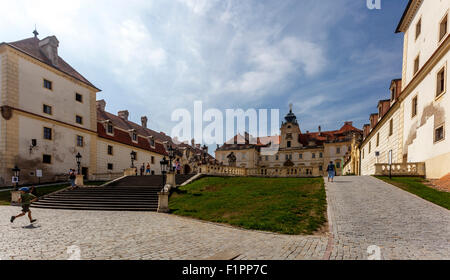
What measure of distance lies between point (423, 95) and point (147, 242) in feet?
69.2

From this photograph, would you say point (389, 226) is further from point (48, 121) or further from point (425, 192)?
point (48, 121)

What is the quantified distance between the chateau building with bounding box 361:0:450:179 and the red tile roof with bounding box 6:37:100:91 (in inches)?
1448

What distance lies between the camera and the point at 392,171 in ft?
61.2

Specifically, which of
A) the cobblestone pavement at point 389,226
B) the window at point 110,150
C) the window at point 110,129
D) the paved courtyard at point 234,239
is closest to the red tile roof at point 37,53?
the window at point 110,129

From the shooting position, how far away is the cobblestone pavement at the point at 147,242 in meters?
5.44

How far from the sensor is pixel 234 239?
22.3 ft

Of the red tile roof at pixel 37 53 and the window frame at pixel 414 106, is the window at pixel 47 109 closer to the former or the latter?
the red tile roof at pixel 37 53

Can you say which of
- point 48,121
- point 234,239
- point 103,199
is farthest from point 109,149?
point 234,239

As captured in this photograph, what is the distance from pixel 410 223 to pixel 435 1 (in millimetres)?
17767

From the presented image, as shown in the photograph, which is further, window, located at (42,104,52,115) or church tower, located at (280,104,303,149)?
church tower, located at (280,104,303,149)

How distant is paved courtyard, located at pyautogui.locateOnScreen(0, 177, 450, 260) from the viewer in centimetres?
541

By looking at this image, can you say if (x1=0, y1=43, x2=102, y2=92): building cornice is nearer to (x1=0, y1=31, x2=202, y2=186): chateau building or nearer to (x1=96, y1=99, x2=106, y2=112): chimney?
(x1=0, y1=31, x2=202, y2=186): chateau building

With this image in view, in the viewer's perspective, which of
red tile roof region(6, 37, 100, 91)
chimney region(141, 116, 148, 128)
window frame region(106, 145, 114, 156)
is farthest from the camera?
chimney region(141, 116, 148, 128)

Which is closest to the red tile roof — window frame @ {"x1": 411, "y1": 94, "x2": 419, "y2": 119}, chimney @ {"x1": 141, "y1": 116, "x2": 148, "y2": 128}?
chimney @ {"x1": 141, "y1": 116, "x2": 148, "y2": 128}
